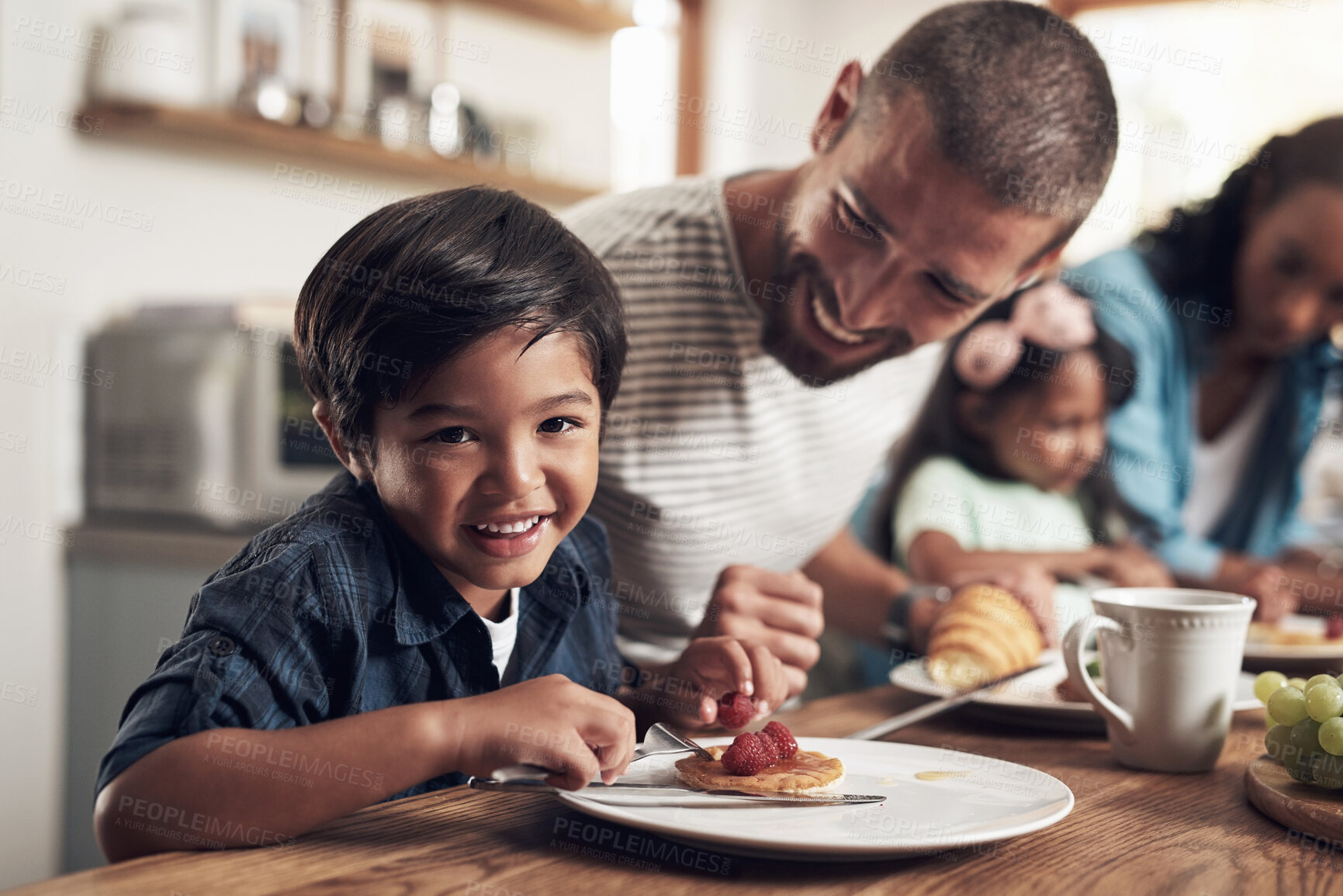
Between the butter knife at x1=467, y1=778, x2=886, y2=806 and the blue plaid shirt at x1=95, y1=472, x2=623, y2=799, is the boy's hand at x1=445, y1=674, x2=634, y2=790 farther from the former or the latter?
→ the blue plaid shirt at x1=95, y1=472, x2=623, y2=799

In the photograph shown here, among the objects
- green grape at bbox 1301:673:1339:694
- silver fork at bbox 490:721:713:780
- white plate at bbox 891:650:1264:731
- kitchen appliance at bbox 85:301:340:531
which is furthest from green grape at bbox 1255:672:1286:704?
kitchen appliance at bbox 85:301:340:531

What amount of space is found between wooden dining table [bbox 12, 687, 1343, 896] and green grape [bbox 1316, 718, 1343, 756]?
0.21ft

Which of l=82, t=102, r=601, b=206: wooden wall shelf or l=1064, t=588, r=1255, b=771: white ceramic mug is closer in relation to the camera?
l=1064, t=588, r=1255, b=771: white ceramic mug

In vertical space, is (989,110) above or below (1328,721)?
above

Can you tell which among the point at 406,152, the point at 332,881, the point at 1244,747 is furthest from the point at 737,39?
the point at 332,881

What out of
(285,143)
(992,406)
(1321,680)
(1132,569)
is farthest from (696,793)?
(285,143)

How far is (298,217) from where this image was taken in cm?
260

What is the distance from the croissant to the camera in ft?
3.67

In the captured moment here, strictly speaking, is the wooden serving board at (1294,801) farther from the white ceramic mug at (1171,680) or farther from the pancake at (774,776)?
the pancake at (774,776)

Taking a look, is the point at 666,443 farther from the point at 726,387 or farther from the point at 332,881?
the point at 332,881

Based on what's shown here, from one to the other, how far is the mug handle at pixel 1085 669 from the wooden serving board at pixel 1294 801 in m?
0.09

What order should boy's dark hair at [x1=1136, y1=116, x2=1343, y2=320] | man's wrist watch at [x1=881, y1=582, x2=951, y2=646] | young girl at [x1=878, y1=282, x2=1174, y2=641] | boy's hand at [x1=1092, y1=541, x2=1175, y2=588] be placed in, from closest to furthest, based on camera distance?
1. man's wrist watch at [x1=881, y1=582, x2=951, y2=646]
2. boy's hand at [x1=1092, y1=541, x2=1175, y2=588]
3. young girl at [x1=878, y1=282, x2=1174, y2=641]
4. boy's dark hair at [x1=1136, y1=116, x2=1343, y2=320]

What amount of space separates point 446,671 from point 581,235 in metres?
0.63

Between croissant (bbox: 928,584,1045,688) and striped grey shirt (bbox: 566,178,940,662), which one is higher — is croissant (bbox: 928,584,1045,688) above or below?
below
